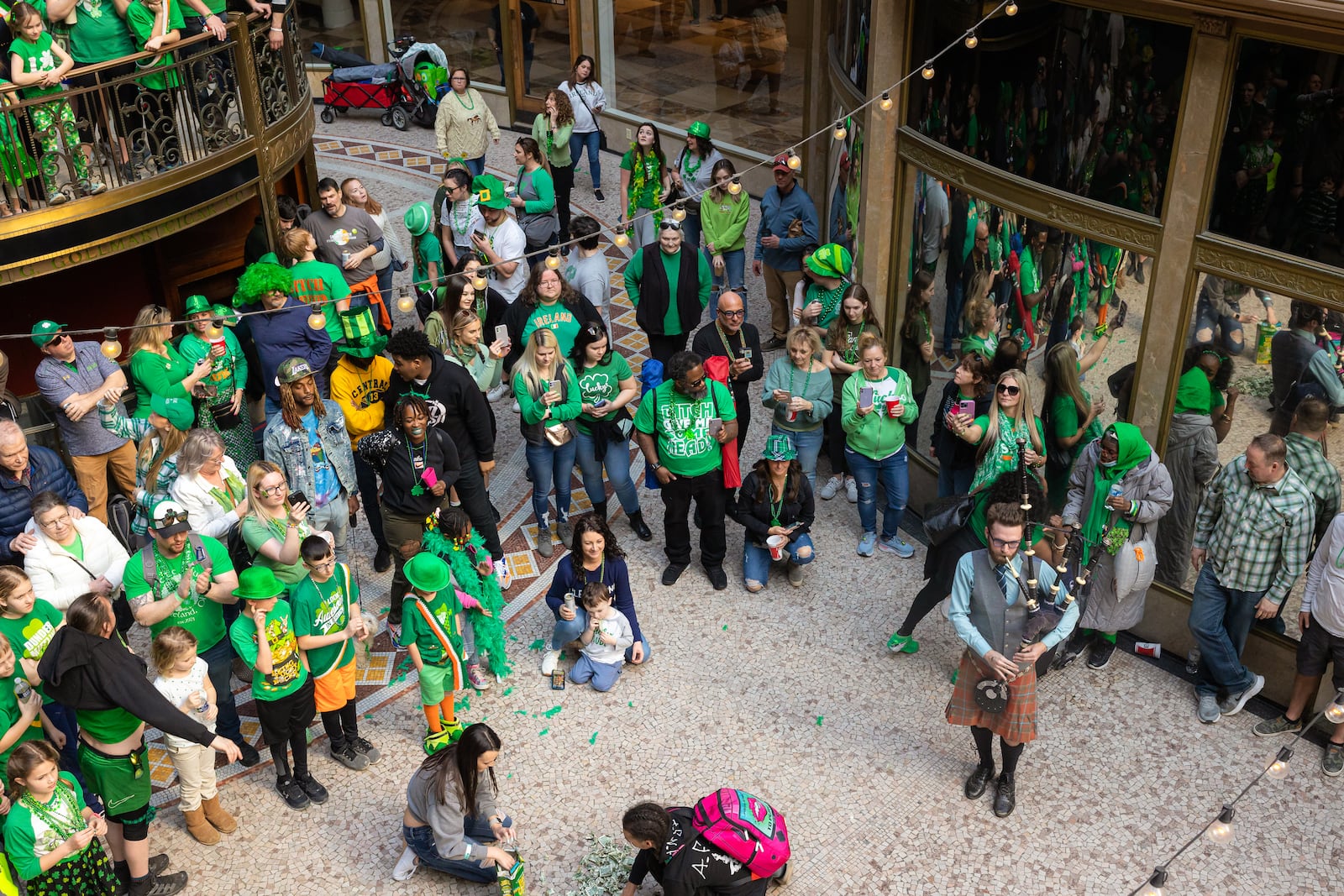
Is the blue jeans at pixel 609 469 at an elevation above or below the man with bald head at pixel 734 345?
below

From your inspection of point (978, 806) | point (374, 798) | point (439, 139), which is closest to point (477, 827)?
point (374, 798)

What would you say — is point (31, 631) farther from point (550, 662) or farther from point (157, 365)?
point (550, 662)

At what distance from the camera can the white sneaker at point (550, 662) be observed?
7898mm

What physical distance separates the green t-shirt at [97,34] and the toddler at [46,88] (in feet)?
1.34

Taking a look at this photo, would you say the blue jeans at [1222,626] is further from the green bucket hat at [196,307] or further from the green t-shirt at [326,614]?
the green bucket hat at [196,307]

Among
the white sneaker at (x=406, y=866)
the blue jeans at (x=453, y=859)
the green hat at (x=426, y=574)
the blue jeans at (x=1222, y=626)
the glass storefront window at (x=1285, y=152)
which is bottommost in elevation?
the white sneaker at (x=406, y=866)

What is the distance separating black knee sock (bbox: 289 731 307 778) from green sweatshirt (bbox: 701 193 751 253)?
611 cm

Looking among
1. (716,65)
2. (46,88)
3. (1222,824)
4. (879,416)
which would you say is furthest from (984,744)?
(716,65)

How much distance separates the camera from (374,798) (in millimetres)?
7074

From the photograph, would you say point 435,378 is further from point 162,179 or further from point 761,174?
point 761,174

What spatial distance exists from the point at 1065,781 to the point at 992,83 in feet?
14.0

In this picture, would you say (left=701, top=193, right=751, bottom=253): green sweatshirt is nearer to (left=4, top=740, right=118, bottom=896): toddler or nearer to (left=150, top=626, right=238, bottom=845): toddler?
(left=150, top=626, right=238, bottom=845): toddler

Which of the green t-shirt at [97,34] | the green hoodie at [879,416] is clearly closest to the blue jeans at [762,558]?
the green hoodie at [879,416]

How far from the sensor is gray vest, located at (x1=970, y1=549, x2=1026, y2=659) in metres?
6.56
